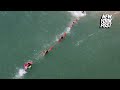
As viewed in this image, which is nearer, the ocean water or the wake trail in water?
the wake trail in water

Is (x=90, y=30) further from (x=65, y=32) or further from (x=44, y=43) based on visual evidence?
(x=44, y=43)

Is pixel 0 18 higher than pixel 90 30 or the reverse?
higher

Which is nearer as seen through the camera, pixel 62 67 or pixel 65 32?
pixel 62 67

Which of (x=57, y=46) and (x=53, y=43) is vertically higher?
(x=53, y=43)

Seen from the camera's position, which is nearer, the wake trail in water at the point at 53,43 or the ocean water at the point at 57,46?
the wake trail in water at the point at 53,43

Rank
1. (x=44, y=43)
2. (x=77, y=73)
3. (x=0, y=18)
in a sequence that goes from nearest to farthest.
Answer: (x=77, y=73)
(x=44, y=43)
(x=0, y=18)

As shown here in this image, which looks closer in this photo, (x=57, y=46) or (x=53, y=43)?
(x=57, y=46)
